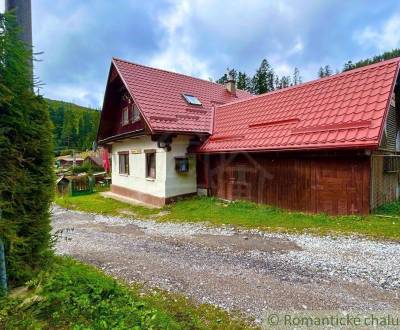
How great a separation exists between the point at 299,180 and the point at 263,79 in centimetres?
5268

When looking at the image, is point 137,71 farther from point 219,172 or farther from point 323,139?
point 323,139

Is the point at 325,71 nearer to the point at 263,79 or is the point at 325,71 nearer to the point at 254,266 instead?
the point at 263,79

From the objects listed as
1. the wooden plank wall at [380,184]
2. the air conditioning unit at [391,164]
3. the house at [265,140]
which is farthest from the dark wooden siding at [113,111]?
the air conditioning unit at [391,164]

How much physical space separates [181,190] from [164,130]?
9.58ft

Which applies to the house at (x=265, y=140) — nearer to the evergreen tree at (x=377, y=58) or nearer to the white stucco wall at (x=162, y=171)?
the white stucco wall at (x=162, y=171)

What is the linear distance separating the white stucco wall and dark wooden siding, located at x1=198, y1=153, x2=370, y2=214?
1.46 m

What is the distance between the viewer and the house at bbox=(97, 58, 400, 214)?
840cm

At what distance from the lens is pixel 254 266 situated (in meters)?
5.20

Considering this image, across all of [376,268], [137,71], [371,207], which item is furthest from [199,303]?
[137,71]

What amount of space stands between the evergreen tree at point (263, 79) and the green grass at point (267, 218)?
161 ft

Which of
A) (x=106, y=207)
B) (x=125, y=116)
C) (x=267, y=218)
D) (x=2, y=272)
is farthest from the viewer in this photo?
(x=125, y=116)

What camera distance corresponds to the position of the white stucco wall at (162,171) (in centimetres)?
1232

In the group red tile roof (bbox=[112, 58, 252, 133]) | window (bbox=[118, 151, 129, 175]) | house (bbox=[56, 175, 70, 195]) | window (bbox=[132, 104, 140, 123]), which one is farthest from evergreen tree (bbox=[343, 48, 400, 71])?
house (bbox=[56, 175, 70, 195])

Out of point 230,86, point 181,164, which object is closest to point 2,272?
point 181,164
